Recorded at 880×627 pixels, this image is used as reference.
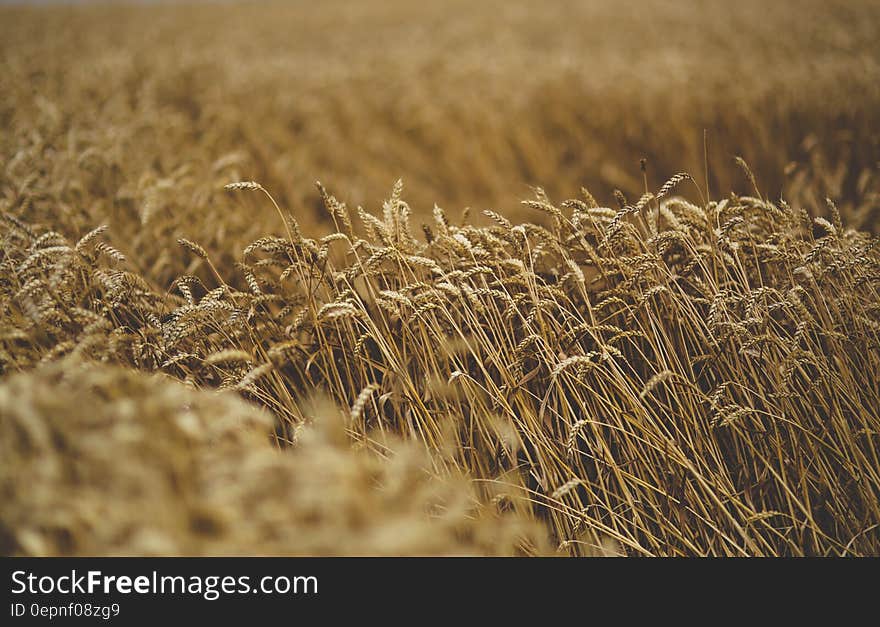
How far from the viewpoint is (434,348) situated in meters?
1.81

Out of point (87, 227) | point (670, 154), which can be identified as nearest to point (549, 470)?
point (87, 227)

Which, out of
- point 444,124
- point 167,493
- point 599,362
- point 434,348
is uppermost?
point 444,124

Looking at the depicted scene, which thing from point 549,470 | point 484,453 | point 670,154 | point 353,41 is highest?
point 353,41

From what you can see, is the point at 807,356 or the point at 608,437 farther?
the point at 608,437

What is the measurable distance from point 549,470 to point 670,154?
3.87 meters

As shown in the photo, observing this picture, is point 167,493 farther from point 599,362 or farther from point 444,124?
point 444,124

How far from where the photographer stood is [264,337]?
1768mm

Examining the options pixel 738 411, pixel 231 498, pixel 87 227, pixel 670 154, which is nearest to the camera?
pixel 231 498

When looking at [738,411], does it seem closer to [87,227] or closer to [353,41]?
[87,227]
